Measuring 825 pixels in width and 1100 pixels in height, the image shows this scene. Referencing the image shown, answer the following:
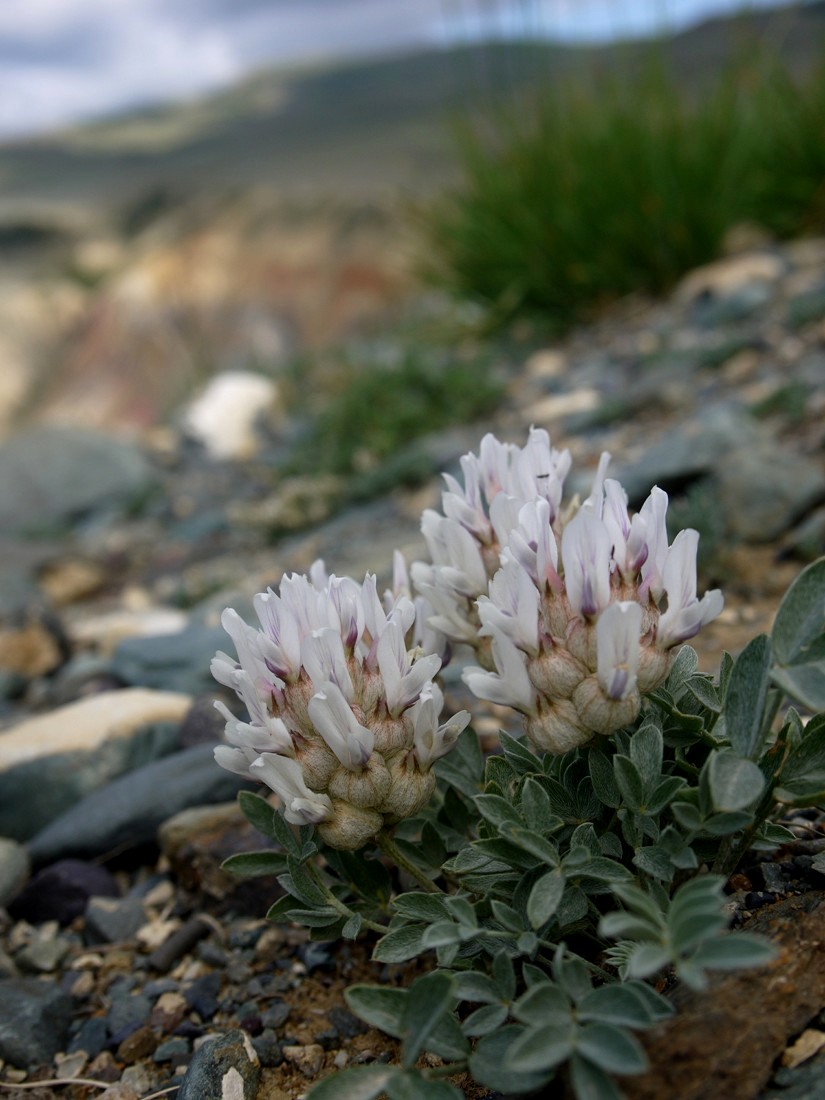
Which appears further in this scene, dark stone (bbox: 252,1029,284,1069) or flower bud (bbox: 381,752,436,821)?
dark stone (bbox: 252,1029,284,1069)

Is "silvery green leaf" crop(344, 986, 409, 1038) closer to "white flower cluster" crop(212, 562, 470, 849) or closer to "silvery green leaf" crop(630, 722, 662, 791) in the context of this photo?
"white flower cluster" crop(212, 562, 470, 849)

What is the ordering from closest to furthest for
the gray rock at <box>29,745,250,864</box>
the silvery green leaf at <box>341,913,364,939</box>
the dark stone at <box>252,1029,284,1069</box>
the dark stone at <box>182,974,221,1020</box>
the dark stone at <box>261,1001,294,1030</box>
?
the silvery green leaf at <box>341,913,364,939</box> → the dark stone at <box>252,1029,284,1069</box> → the dark stone at <box>261,1001,294,1030</box> → the dark stone at <box>182,974,221,1020</box> → the gray rock at <box>29,745,250,864</box>

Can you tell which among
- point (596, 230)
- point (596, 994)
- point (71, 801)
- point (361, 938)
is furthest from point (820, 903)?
point (596, 230)

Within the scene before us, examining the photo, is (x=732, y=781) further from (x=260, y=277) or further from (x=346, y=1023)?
(x=260, y=277)

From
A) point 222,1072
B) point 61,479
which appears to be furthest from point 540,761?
point 61,479

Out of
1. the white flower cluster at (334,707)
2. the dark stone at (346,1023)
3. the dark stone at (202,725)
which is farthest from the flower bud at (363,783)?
the dark stone at (202,725)

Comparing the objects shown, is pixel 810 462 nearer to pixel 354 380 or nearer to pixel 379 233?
pixel 354 380

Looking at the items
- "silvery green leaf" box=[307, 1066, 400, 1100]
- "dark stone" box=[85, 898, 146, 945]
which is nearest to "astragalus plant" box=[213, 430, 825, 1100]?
"silvery green leaf" box=[307, 1066, 400, 1100]

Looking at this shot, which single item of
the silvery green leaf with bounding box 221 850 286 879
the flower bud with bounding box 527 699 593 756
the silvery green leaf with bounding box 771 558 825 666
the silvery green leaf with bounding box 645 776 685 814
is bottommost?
the silvery green leaf with bounding box 221 850 286 879

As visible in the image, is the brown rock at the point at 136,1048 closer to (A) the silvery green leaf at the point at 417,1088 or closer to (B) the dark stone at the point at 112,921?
(B) the dark stone at the point at 112,921
